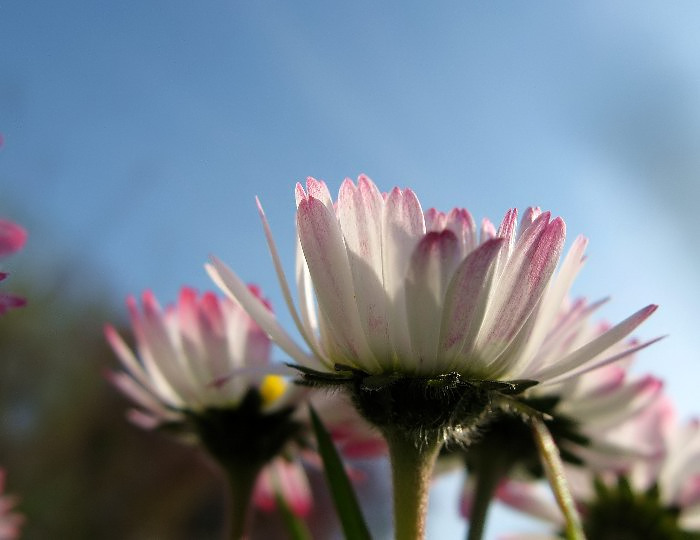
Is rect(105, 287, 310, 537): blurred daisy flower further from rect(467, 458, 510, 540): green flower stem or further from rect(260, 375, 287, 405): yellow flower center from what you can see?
rect(467, 458, 510, 540): green flower stem

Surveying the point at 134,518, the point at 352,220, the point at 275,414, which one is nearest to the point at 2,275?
the point at 352,220

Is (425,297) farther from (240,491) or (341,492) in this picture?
(240,491)

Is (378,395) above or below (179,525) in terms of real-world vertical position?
below

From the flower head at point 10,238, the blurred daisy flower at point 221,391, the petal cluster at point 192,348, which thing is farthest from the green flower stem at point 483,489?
the flower head at point 10,238

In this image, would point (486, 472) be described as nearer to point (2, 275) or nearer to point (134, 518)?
point (2, 275)

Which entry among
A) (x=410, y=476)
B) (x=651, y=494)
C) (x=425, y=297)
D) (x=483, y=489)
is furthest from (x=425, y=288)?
(x=651, y=494)

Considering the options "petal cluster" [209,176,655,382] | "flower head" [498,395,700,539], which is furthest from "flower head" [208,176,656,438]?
"flower head" [498,395,700,539]
